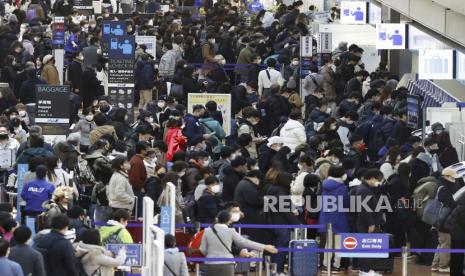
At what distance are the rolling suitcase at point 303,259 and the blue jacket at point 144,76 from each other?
14219 millimetres

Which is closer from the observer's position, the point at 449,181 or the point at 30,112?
the point at 449,181

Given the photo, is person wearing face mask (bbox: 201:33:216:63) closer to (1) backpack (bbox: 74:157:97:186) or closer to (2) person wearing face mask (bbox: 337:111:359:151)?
(2) person wearing face mask (bbox: 337:111:359:151)

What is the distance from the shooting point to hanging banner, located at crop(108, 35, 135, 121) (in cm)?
3108

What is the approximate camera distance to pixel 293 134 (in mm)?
26000

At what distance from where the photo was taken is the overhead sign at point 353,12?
38.6 meters

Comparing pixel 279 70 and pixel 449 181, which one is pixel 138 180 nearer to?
pixel 449 181

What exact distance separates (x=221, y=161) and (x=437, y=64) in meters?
5.26

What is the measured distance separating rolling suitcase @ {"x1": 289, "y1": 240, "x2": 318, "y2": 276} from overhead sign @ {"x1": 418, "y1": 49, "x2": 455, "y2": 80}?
7483 millimetres

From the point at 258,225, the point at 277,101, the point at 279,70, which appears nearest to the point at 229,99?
the point at 277,101

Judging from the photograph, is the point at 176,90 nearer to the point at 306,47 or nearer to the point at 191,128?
the point at 306,47

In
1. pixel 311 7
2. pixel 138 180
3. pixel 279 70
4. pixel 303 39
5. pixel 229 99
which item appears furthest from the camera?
pixel 311 7

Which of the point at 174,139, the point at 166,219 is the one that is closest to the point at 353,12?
the point at 174,139

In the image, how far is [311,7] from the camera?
46.3 metres

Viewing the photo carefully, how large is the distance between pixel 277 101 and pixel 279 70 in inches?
245
